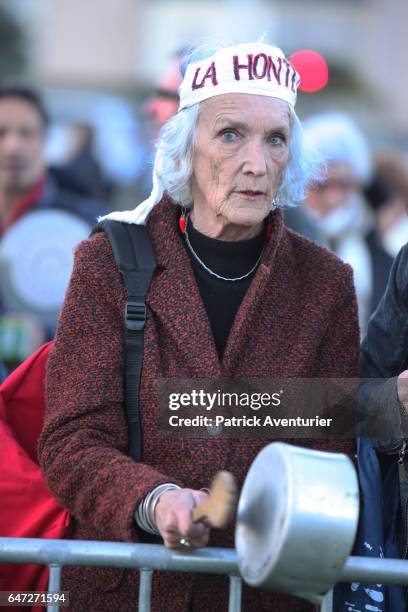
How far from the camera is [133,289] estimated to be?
295 centimetres

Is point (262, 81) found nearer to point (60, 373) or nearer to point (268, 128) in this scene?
point (268, 128)

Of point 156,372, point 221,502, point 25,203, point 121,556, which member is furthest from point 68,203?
point 221,502

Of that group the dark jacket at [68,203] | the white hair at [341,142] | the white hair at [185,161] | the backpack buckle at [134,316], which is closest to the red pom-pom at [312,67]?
the white hair at [341,142]

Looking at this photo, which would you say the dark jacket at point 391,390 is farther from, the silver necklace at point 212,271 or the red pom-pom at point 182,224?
the red pom-pom at point 182,224

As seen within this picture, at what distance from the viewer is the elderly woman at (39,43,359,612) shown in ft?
9.21

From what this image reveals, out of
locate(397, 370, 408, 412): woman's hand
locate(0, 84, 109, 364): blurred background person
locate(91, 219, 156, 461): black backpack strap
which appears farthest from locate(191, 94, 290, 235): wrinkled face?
locate(0, 84, 109, 364): blurred background person

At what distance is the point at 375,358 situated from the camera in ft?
10.1

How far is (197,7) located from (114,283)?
4244 cm

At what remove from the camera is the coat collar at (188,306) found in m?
2.93

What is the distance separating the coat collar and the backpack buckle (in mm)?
43

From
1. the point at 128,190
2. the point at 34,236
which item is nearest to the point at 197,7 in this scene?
the point at 128,190

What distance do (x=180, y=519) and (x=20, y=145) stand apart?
431cm

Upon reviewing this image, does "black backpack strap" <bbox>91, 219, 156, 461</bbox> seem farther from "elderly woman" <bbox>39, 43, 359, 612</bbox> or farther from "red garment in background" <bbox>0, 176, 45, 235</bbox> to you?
"red garment in background" <bbox>0, 176, 45, 235</bbox>

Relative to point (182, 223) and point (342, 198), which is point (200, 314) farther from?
point (342, 198)
